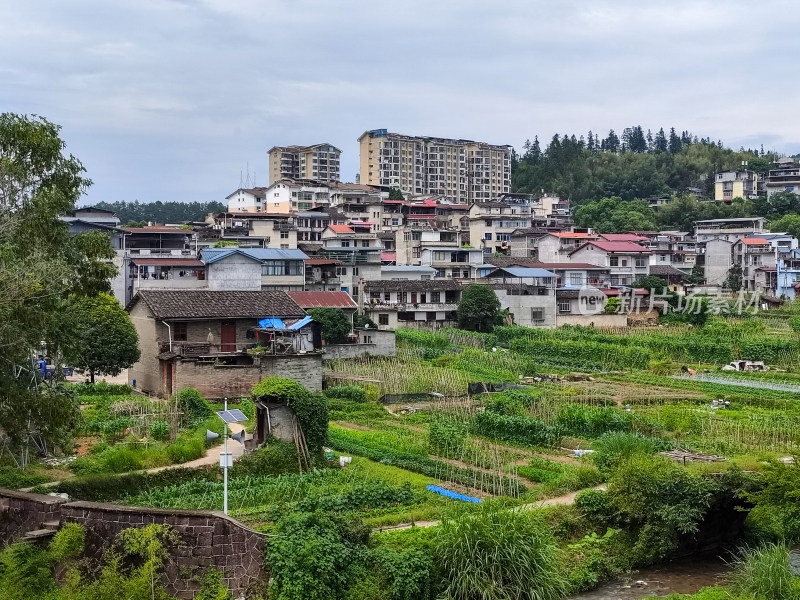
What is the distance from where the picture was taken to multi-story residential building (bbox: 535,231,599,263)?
68.2m

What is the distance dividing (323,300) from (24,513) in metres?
32.8

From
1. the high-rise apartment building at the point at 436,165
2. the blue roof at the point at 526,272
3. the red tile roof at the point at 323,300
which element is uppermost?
the high-rise apartment building at the point at 436,165

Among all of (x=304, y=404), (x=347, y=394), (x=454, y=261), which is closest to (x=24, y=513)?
(x=304, y=404)

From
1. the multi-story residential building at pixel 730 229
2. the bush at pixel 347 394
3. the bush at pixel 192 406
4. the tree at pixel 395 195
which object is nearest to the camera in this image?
the bush at pixel 192 406

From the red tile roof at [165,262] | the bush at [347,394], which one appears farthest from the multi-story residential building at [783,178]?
the bush at [347,394]

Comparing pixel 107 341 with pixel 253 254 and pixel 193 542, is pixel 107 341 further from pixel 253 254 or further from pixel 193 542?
pixel 193 542

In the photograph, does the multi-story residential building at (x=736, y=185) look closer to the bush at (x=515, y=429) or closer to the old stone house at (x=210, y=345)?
the old stone house at (x=210, y=345)

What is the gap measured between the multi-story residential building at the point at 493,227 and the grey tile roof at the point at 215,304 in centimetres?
4094

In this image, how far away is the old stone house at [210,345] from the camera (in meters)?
31.5

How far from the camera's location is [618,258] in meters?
66.7

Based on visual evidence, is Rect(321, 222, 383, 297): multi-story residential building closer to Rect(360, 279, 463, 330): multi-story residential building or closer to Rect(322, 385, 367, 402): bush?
Rect(360, 279, 463, 330): multi-story residential building

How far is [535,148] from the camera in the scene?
450 feet

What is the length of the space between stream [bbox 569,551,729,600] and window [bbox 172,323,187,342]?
21177mm

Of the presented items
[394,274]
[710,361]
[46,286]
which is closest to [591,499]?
[46,286]
